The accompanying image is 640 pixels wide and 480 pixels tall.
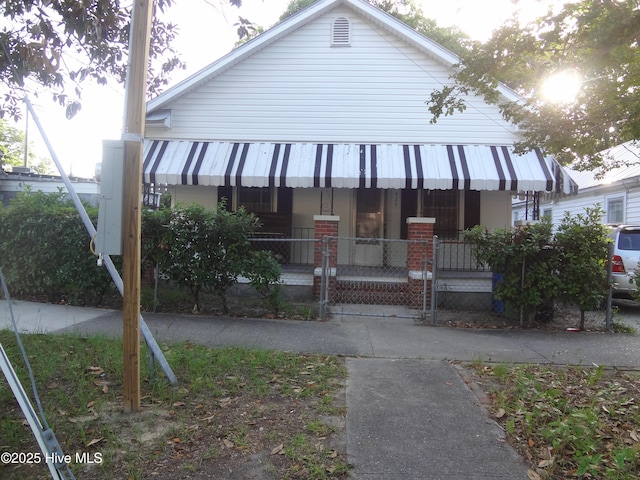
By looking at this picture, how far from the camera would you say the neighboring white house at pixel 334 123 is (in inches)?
399

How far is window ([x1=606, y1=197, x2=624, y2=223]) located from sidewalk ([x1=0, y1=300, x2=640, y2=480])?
9777 millimetres

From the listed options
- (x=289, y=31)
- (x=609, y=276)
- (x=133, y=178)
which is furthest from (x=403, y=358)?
(x=289, y=31)

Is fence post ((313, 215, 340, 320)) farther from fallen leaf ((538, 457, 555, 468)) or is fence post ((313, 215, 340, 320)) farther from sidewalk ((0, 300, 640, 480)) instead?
fallen leaf ((538, 457, 555, 468))

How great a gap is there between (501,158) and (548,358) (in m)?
5.46

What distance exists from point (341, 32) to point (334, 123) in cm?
227

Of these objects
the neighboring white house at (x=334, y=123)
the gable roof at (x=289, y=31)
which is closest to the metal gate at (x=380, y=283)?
the neighboring white house at (x=334, y=123)

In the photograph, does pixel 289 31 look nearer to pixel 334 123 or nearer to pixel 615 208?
pixel 334 123

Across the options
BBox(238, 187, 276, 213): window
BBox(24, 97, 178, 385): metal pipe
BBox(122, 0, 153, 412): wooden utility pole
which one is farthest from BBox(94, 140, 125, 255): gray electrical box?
BBox(238, 187, 276, 213): window

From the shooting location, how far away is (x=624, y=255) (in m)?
8.92

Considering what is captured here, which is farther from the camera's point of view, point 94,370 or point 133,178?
point 94,370

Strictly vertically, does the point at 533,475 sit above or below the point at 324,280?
below

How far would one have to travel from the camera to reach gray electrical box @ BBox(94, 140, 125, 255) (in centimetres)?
349

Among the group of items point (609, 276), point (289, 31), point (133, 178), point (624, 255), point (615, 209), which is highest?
point (289, 31)

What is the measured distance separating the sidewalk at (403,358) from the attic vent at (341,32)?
645 cm
